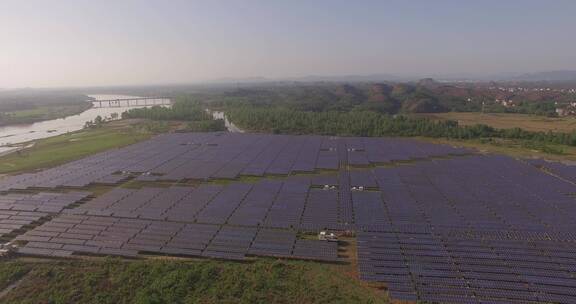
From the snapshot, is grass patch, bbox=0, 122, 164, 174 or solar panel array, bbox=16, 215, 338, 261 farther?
grass patch, bbox=0, 122, 164, 174

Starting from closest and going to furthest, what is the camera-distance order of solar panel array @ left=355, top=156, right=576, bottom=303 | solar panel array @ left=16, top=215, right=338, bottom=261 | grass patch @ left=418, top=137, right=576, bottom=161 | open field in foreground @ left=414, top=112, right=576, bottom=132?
solar panel array @ left=355, top=156, right=576, bottom=303 < solar panel array @ left=16, top=215, right=338, bottom=261 < grass patch @ left=418, top=137, right=576, bottom=161 < open field in foreground @ left=414, top=112, right=576, bottom=132

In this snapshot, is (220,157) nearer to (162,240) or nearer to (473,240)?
(162,240)

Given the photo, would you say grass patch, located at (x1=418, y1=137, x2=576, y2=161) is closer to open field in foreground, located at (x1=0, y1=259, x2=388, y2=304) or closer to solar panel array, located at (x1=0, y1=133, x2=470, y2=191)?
solar panel array, located at (x1=0, y1=133, x2=470, y2=191)

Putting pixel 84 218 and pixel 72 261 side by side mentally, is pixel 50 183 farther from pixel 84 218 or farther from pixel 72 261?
pixel 72 261

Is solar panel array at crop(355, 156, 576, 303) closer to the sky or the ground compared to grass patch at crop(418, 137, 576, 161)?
closer to the ground

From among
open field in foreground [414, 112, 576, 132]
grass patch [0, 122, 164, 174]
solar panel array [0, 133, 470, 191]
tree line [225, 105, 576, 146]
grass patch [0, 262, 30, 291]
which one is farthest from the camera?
open field in foreground [414, 112, 576, 132]

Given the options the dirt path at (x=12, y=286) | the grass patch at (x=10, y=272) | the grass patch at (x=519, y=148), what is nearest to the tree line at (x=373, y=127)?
the grass patch at (x=519, y=148)

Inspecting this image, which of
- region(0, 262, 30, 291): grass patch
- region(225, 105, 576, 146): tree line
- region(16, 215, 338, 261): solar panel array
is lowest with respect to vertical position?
region(0, 262, 30, 291): grass patch

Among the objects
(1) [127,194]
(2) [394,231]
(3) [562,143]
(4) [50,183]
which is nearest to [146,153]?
(4) [50,183]

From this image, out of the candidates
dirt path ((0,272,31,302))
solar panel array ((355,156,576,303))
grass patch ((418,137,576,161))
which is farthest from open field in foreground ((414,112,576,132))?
dirt path ((0,272,31,302))
